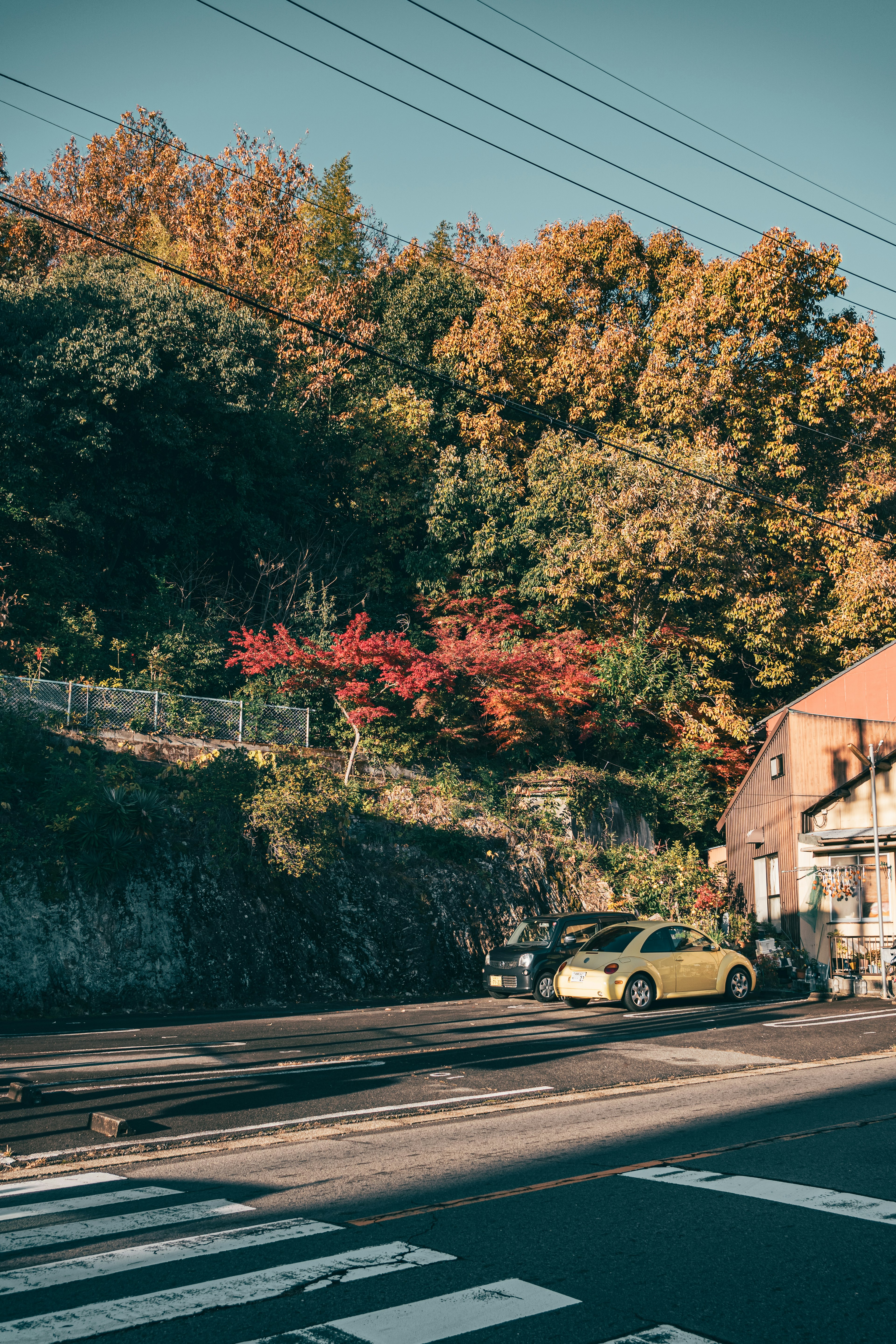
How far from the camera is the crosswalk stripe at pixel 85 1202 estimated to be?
5762 millimetres

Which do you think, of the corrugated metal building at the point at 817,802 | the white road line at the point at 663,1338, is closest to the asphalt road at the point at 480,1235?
the white road line at the point at 663,1338

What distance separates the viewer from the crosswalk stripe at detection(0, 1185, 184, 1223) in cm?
576

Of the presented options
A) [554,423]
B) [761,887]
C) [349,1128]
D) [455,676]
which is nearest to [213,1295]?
[349,1128]

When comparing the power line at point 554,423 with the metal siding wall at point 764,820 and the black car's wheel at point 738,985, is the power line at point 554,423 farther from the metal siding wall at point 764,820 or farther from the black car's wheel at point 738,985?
the black car's wheel at point 738,985

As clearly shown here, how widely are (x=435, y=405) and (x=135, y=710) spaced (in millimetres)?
19914

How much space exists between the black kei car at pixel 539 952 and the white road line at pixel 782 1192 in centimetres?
1158

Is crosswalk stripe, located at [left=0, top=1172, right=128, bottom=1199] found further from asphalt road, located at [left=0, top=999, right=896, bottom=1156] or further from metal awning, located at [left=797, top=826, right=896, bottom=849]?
metal awning, located at [left=797, top=826, right=896, bottom=849]

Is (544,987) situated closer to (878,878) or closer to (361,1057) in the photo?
(878,878)

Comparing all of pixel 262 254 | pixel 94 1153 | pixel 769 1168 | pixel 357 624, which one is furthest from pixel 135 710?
pixel 262 254

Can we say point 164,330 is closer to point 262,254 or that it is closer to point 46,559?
point 46,559

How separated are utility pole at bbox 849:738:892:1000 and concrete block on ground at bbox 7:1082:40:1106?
15.7 meters

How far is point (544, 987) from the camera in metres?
18.8

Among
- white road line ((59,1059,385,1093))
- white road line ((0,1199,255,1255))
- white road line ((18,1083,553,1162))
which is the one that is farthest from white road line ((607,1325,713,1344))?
white road line ((59,1059,385,1093))

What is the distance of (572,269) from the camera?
3828cm
